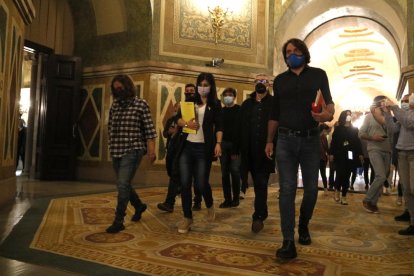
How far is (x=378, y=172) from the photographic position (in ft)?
16.5

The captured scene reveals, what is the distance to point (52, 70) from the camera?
877cm

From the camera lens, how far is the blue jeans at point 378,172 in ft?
16.4

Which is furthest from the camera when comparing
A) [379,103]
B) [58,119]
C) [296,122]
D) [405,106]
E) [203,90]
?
A: [58,119]

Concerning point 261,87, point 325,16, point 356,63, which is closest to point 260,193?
point 261,87

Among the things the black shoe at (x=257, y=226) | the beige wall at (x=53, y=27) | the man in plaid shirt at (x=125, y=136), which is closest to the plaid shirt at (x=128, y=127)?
the man in plaid shirt at (x=125, y=136)

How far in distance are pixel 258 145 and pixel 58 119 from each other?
6332 mm

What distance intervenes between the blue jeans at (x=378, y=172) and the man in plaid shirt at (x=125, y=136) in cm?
304

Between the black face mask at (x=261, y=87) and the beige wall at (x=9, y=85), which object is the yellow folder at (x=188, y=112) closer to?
the black face mask at (x=261, y=87)

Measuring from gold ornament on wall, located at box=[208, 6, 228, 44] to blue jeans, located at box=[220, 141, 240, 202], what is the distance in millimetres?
4365

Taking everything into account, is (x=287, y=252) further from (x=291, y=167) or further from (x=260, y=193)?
(x=260, y=193)

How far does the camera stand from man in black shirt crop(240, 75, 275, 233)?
3.81m

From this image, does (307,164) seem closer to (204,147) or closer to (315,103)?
(315,103)

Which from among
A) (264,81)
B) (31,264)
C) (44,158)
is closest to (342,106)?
(44,158)

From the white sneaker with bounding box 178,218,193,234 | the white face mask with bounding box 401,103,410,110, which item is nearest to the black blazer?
the white sneaker with bounding box 178,218,193,234
